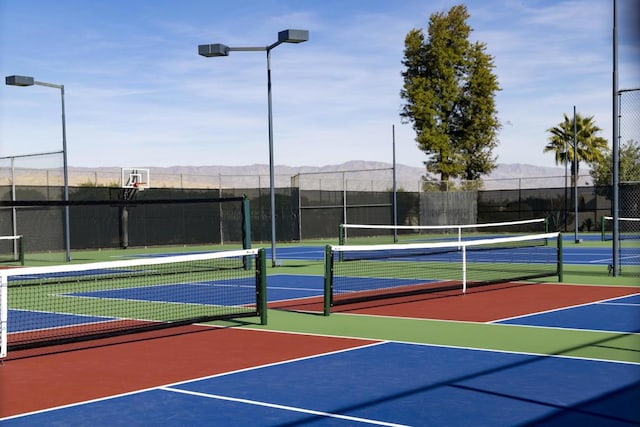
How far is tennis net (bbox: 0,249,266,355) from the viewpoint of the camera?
10680 millimetres

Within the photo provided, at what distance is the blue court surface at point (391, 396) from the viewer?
640cm

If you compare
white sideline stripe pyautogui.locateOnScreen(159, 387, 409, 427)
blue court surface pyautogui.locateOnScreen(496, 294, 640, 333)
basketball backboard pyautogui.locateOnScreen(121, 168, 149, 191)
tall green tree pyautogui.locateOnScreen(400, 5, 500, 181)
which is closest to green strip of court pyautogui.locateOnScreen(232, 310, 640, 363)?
blue court surface pyautogui.locateOnScreen(496, 294, 640, 333)

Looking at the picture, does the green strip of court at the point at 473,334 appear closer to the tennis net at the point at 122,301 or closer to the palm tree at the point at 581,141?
the tennis net at the point at 122,301

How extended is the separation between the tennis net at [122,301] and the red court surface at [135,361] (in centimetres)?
26

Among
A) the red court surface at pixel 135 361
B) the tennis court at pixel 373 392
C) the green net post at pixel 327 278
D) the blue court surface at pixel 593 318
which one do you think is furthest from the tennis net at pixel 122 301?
the blue court surface at pixel 593 318

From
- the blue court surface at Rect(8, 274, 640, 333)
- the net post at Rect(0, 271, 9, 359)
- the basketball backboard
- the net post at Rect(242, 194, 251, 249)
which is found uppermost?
the basketball backboard

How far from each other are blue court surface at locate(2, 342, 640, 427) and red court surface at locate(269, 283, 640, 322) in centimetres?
358

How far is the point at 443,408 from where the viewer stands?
21.9 ft

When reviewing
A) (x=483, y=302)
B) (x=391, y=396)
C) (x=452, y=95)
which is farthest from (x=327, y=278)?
(x=452, y=95)

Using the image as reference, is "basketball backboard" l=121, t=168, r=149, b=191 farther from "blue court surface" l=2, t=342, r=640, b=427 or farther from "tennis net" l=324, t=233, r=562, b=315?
"blue court surface" l=2, t=342, r=640, b=427

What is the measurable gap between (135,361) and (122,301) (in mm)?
6392

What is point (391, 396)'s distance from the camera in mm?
7125

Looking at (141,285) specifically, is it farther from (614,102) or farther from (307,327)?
(614,102)

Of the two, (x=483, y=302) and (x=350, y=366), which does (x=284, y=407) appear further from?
(x=483, y=302)
